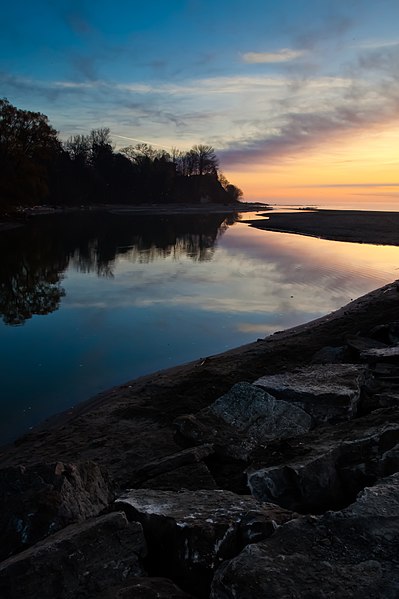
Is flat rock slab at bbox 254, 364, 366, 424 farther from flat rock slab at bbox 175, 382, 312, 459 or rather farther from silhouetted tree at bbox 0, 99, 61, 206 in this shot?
silhouetted tree at bbox 0, 99, 61, 206

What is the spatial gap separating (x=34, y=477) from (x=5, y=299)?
12242 millimetres

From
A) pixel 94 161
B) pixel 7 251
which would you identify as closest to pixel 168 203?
pixel 94 161

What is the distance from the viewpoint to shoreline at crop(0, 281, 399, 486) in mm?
5375

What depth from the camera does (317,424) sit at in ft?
16.8

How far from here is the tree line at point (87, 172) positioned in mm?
53750

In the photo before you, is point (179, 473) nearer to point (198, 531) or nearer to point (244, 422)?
point (244, 422)

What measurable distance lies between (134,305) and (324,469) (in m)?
10.7

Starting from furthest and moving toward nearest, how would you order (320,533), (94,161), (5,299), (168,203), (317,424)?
(168,203), (94,161), (5,299), (317,424), (320,533)

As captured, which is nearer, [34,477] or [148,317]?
[34,477]

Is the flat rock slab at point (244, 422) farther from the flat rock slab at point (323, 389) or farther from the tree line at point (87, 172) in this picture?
the tree line at point (87, 172)

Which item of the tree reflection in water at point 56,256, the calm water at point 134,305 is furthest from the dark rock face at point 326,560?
the tree reflection in water at point 56,256

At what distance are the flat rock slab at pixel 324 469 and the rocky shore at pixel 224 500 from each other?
10 millimetres

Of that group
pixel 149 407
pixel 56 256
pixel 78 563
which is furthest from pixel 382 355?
pixel 56 256

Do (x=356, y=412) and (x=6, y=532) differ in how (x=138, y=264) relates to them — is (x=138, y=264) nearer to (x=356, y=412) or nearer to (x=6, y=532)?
(x=356, y=412)
